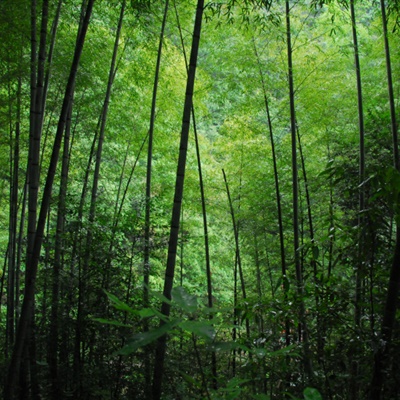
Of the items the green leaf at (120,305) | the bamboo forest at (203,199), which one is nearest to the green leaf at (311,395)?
the bamboo forest at (203,199)

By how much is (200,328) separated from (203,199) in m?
4.35

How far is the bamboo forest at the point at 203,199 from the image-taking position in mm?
1488

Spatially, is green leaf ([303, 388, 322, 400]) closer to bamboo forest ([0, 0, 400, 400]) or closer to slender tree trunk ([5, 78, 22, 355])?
bamboo forest ([0, 0, 400, 400])

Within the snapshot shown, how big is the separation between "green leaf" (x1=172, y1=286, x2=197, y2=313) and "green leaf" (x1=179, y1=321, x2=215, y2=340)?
3 cm

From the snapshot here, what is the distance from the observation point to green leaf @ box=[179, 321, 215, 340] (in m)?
0.70

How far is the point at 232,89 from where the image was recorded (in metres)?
5.50

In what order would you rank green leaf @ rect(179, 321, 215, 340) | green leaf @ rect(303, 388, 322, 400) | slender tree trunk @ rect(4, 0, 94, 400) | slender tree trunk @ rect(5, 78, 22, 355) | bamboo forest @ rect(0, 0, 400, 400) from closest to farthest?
green leaf @ rect(179, 321, 215, 340) < green leaf @ rect(303, 388, 322, 400) < bamboo forest @ rect(0, 0, 400, 400) < slender tree trunk @ rect(4, 0, 94, 400) < slender tree trunk @ rect(5, 78, 22, 355)

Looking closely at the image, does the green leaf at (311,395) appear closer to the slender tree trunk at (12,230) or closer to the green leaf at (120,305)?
the green leaf at (120,305)

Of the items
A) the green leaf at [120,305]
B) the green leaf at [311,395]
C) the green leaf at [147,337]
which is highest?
the green leaf at [120,305]

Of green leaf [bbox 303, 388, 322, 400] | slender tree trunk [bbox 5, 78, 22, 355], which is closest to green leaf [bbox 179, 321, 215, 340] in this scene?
green leaf [bbox 303, 388, 322, 400]

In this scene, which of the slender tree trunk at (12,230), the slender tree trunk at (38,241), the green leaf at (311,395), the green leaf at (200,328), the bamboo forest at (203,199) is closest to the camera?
the green leaf at (200,328)

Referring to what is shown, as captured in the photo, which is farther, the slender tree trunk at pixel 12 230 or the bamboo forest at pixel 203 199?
the slender tree trunk at pixel 12 230

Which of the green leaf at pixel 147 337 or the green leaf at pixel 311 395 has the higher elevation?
the green leaf at pixel 147 337

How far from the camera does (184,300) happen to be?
79 centimetres
